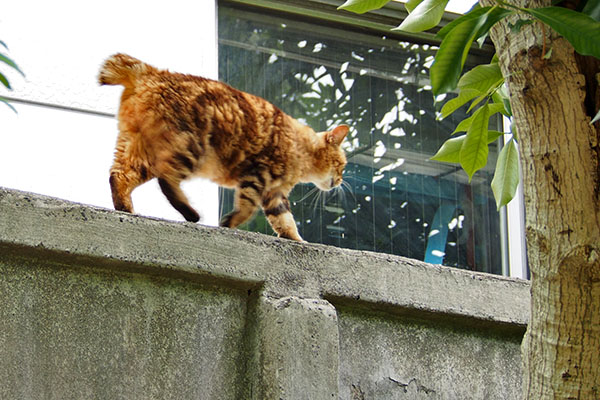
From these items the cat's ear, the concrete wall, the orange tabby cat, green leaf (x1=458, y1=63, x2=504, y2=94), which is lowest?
the concrete wall

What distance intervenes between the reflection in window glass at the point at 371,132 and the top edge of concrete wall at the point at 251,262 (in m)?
1.43

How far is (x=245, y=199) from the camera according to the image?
3.10 m

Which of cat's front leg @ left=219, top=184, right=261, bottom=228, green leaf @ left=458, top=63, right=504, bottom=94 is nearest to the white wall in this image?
cat's front leg @ left=219, top=184, right=261, bottom=228

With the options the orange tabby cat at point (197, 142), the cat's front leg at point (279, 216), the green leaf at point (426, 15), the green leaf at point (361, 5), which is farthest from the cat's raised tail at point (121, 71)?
the green leaf at point (426, 15)

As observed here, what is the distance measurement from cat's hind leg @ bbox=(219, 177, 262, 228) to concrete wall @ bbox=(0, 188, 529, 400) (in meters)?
0.69

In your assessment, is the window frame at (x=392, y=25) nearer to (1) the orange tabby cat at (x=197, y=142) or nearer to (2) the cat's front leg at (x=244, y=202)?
(1) the orange tabby cat at (x=197, y=142)

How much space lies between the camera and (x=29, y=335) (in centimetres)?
202

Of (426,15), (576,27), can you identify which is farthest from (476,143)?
(576,27)

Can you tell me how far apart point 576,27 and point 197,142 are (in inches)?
69.7

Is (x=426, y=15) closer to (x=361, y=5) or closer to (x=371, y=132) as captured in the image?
(x=361, y=5)

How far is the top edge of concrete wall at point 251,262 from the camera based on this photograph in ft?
6.75

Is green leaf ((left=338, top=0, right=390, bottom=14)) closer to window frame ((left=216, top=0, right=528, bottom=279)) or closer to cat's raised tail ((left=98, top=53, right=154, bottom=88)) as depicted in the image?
cat's raised tail ((left=98, top=53, right=154, bottom=88))

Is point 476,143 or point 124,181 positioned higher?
point 124,181

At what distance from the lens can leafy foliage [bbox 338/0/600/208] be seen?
1306 mm
